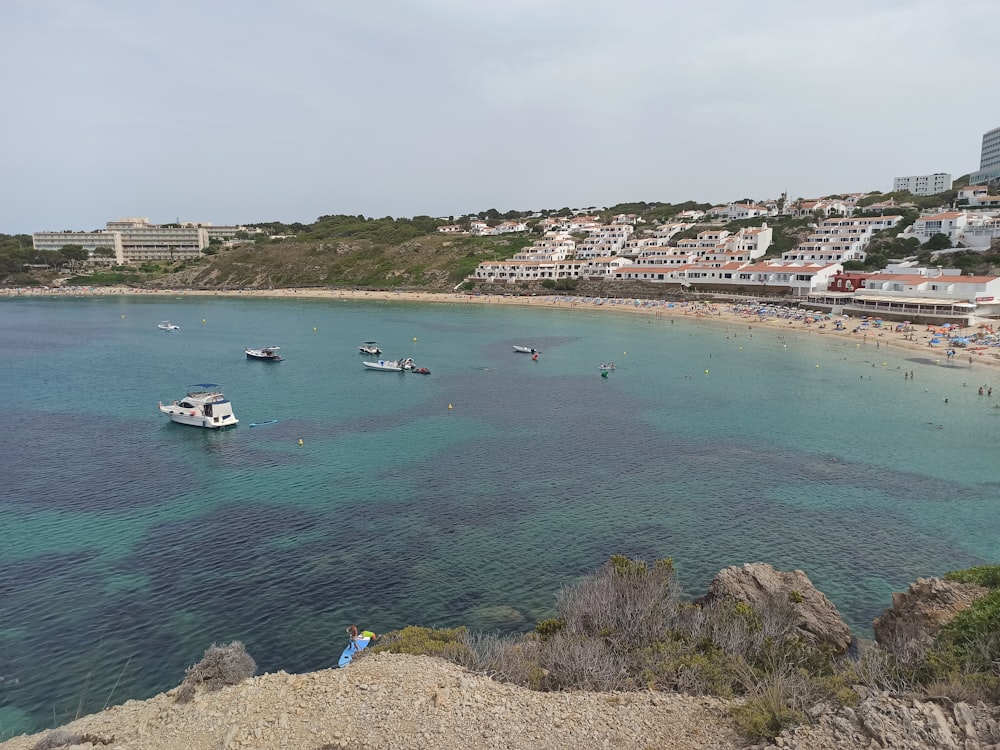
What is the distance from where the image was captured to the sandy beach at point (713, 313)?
66625mm

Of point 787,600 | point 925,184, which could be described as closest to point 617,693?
point 787,600

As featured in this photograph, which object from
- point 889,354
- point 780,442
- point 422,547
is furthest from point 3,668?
point 889,354

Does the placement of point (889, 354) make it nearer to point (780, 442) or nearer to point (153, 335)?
point (780, 442)

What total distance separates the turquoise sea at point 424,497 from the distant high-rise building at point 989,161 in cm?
14899

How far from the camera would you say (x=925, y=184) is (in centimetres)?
18662

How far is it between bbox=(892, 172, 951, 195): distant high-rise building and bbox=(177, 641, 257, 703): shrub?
723ft

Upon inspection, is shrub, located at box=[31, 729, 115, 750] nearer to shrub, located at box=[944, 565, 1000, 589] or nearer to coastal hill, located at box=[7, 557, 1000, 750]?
coastal hill, located at box=[7, 557, 1000, 750]

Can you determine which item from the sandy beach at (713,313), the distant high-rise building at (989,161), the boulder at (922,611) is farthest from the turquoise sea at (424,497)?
the distant high-rise building at (989,161)

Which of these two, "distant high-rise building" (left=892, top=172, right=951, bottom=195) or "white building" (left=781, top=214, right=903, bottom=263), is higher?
"distant high-rise building" (left=892, top=172, right=951, bottom=195)

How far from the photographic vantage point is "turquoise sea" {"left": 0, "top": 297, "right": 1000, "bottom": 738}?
65.1 ft

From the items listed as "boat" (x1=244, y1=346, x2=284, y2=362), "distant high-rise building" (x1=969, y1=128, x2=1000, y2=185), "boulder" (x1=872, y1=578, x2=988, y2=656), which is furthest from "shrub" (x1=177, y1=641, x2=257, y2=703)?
"distant high-rise building" (x1=969, y1=128, x2=1000, y2=185)

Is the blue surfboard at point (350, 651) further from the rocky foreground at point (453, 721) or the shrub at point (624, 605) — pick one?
the shrub at point (624, 605)

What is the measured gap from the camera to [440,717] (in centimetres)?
1187

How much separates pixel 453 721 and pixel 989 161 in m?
228
